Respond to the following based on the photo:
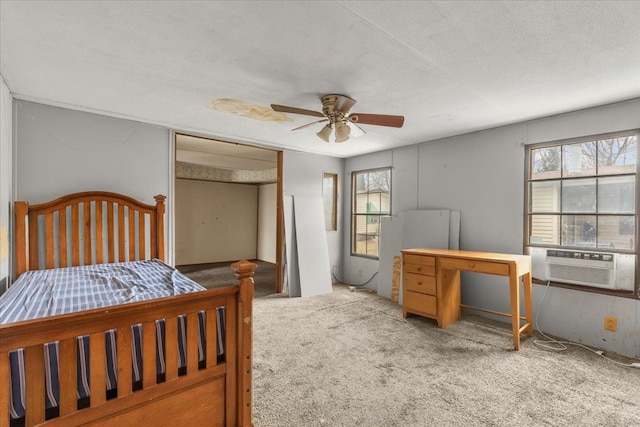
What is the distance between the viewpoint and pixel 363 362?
2.50 m

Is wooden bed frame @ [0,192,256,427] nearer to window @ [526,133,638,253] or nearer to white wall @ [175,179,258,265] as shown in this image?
window @ [526,133,638,253]

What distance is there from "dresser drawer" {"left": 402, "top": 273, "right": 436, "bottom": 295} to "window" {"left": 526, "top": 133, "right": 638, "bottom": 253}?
1079 millimetres

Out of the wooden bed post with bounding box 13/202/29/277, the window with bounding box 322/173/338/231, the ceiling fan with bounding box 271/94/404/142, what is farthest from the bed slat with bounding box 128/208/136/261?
the window with bounding box 322/173/338/231

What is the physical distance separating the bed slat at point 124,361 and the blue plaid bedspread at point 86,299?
1.9 inches

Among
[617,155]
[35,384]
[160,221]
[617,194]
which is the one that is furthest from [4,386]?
[617,155]

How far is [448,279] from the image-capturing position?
3414 mm

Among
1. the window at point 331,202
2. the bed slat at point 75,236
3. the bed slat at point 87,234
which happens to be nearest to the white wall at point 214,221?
the window at point 331,202

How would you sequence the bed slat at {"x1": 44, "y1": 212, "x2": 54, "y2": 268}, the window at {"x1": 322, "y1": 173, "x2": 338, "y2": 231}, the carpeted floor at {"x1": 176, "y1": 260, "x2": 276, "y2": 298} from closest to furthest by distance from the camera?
the bed slat at {"x1": 44, "y1": 212, "x2": 54, "y2": 268} → the carpeted floor at {"x1": 176, "y1": 260, "x2": 276, "y2": 298} → the window at {"x1": 322, "y1": 173, "x2": 338, "y2": 231}

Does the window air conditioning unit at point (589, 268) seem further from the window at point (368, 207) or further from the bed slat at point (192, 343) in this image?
the bed slat at point (192, 343)

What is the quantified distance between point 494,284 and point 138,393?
3.49 m

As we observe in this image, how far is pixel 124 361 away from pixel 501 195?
3647mm

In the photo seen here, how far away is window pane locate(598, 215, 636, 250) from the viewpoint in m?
2.71

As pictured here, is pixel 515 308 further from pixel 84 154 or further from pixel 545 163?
pixel 84 154

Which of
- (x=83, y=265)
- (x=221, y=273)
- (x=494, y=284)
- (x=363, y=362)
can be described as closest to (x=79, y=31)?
(x=83, y=265)
